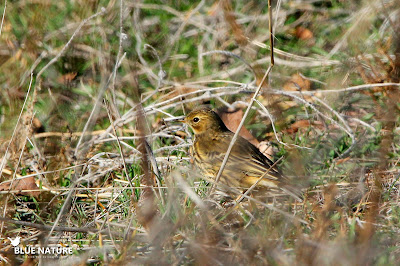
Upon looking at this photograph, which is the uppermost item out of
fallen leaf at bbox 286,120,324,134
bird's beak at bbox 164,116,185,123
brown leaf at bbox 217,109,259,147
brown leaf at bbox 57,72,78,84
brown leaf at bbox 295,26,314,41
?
brown leaf at bbox 295,26,314,41

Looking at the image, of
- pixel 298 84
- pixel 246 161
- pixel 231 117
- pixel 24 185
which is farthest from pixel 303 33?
pixel 24 185

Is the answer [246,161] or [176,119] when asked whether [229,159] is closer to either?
[246,161]

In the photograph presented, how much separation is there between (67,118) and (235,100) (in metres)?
1.86

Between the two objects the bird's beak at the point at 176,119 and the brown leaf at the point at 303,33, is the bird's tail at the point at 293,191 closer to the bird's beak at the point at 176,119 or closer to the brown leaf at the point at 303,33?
the bird's beak at the point at 176,119

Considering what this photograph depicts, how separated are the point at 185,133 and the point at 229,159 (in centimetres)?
108

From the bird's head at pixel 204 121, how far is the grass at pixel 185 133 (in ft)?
0.71

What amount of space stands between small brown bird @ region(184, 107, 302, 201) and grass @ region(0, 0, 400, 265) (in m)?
0.14

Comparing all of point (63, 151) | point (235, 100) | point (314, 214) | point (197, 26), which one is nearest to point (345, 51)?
point (235, 100)

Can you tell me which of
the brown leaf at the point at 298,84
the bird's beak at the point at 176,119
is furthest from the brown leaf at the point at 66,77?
the brown leaf at the point at 298,84

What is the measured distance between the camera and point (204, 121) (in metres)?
5.38

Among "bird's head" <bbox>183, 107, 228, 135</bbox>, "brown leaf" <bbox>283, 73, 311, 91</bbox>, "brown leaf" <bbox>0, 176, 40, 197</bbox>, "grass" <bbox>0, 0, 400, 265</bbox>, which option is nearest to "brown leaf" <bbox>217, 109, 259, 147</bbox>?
"grass" <bbox>0, 0, 400, 265</bbox>

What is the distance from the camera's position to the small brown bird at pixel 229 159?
4562 millimetres

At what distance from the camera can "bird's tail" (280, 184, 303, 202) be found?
429cm

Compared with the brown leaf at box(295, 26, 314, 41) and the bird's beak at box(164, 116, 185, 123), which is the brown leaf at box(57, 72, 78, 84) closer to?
the bird's beak at box(164, 116, 185, 123)
